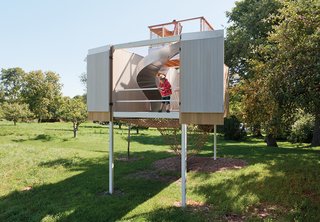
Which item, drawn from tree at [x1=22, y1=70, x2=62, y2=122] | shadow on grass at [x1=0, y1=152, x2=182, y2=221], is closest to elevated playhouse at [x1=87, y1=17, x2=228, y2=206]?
shadow on grass at [x1=0, y1=152, x2=182, y2=221]

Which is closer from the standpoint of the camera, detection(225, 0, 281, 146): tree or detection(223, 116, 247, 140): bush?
detection(225, 0, 281, 146): tree

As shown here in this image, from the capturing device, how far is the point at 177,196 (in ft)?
36.1

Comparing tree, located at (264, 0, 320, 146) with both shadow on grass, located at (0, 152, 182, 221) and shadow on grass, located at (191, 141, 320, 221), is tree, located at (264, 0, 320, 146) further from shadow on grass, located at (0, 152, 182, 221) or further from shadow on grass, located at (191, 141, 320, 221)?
shadow on grass, located at (0, 152, 182, 221)

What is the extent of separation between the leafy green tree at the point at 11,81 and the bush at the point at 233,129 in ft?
238

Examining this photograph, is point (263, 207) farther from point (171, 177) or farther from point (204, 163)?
point (204, 163)

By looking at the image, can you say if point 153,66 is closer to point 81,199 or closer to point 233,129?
point 81,199

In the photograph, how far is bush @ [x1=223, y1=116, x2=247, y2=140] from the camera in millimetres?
33312

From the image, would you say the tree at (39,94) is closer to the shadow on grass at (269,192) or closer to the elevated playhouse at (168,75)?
the elevated playhouse at (168,75)

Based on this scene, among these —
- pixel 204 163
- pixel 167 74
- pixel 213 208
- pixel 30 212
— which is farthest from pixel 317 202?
pixel 30 212

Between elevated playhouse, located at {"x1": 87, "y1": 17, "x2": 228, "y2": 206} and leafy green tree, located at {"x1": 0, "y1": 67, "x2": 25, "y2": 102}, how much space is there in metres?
83.6

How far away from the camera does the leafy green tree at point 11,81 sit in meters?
87.4

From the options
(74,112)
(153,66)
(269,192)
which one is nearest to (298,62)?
(269,192)

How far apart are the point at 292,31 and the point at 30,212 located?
38.1 ft

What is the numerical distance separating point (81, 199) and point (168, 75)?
6.78 m
